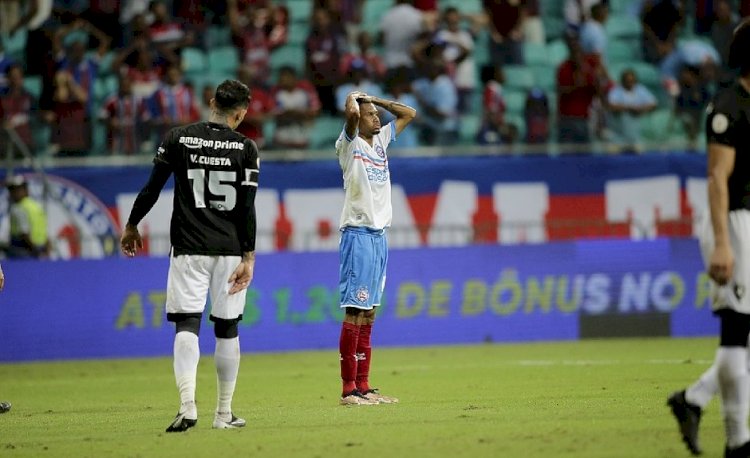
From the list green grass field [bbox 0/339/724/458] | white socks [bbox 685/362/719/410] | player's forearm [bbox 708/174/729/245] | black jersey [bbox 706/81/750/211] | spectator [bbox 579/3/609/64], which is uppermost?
spectator [bbox 579/3/609/64]

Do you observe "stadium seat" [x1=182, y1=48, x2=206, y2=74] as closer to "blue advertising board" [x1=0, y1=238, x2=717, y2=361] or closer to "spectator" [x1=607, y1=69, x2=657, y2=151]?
"blue advertising board" [x1=0, y1=238, x2=717, y2=361]

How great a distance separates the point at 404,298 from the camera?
20.0 metres

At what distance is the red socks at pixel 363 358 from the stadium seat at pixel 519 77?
39.9ft

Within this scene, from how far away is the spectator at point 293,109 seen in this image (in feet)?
70.5

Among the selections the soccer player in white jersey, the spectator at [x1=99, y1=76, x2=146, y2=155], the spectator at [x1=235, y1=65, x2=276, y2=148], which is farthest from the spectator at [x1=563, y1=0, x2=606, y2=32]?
the soccer player in white jersey

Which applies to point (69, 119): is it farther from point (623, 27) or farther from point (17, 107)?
point (623, 27)

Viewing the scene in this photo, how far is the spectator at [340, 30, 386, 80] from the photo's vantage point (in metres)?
22.7

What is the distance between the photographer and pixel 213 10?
23.8 m

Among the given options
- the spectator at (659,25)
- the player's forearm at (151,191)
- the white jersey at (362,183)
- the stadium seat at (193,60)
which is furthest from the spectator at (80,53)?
the player's forearm at (151,191)

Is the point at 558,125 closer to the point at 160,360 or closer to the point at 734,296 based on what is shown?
the point at 160,360

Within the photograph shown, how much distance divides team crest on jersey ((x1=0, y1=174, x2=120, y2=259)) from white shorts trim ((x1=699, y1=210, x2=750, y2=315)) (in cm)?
1372

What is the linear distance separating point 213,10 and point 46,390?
10942 millimetres

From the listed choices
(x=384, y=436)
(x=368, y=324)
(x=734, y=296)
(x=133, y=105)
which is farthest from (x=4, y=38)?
(x=734, y=296)

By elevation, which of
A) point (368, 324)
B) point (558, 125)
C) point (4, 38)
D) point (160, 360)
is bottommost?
point (160, 360)
